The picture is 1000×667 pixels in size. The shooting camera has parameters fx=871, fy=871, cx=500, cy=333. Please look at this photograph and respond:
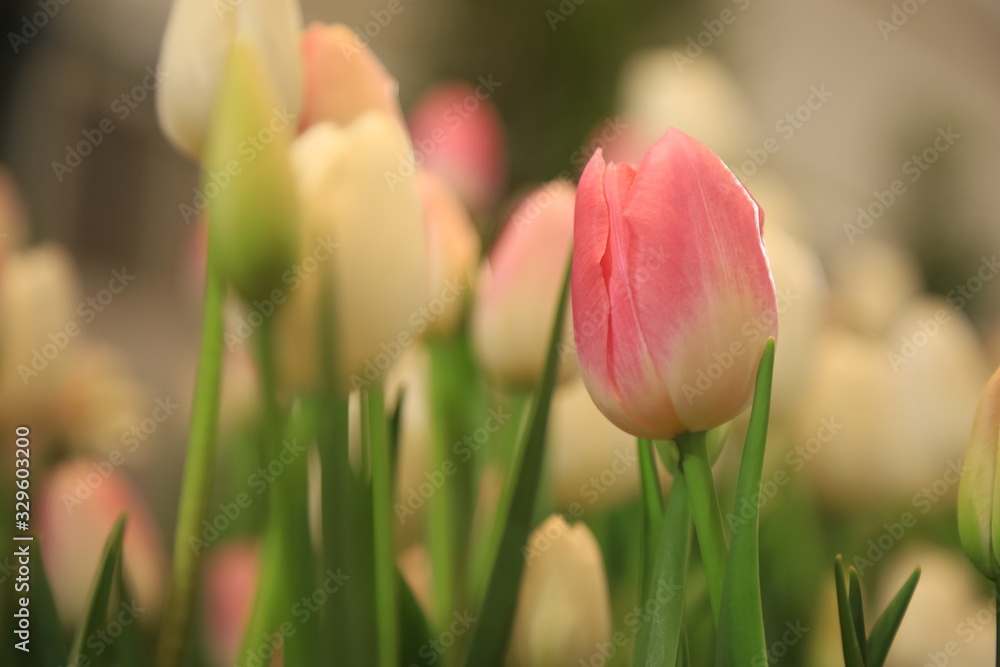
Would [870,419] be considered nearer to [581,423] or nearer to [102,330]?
[581,423]

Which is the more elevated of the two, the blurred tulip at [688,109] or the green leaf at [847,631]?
the blurred tulip at [688,109]

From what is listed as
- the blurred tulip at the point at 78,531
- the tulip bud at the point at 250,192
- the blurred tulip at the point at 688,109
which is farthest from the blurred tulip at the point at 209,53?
the blurred tulip at the point at 688,109

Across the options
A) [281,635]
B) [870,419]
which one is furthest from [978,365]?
[281,635]

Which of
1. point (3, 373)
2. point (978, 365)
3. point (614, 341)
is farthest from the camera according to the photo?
point (978, 365)

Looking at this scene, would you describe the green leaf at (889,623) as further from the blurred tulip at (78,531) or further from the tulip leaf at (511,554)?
the blurred tulip at (78,531)

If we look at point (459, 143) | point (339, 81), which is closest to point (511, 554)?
point (339, 81)

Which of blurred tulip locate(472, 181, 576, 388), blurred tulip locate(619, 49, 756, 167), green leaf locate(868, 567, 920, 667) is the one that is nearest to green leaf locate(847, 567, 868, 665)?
green leaf locate(868, 567, 920, 667)
